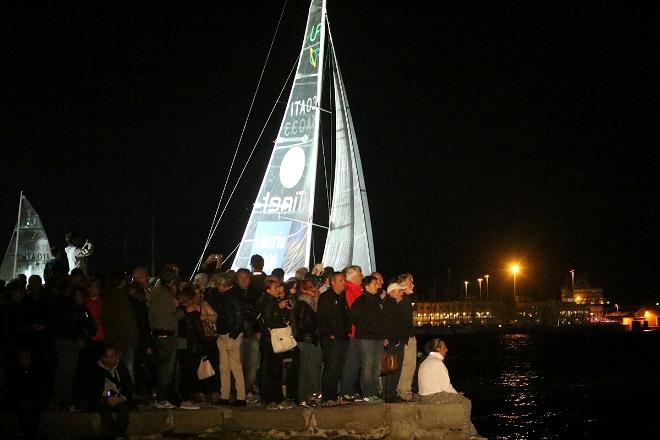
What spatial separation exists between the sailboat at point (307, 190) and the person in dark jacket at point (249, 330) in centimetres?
1594

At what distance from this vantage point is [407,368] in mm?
13773

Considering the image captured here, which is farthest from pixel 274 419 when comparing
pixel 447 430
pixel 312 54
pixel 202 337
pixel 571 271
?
pixel 571 271

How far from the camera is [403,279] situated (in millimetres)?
13023

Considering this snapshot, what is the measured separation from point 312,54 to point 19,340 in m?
21.8

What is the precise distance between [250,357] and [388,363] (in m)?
1.87

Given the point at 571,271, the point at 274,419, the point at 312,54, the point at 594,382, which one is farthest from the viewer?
the point at 571,271

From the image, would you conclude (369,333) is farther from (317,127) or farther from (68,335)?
(317,127)

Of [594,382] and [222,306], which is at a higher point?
[222,306]

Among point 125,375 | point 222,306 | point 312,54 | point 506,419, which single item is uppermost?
point 312,54

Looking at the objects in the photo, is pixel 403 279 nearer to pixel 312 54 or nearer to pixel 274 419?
pixel 274 419

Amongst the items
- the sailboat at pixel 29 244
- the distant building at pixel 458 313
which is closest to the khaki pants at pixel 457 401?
the sailboat at pixel 29 244

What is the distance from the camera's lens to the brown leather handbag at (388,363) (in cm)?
1257

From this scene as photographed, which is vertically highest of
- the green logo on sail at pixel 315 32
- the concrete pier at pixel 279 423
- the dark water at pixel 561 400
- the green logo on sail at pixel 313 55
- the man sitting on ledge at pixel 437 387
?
the green logo on sail at pixel 315 32

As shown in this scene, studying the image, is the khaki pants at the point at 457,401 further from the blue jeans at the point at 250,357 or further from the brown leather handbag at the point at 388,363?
the blue jeans at the point at 250,357
